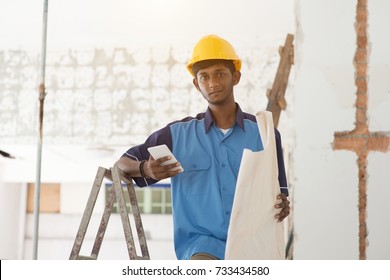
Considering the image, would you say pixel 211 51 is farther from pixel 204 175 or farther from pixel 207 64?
pixel 204 175

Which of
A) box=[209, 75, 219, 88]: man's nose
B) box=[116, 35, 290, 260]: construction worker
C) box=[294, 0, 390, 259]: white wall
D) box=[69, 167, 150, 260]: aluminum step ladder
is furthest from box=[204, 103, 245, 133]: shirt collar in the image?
box=[69, 167, 150, 260]: aluminum step ladder

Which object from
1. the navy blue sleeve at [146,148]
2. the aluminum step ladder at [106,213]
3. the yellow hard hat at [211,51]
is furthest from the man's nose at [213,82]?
the aluminum step ladder at [106,213]

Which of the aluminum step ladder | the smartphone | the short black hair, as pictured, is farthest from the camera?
the short black hair

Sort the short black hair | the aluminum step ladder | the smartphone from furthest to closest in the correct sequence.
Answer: the short black hair
the aluminum step ladder
the smartphone

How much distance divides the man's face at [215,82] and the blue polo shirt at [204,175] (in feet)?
0.37

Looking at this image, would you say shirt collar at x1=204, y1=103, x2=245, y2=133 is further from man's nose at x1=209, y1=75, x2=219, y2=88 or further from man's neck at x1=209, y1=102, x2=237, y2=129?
man's nose at x1=209, y1=75, x2=219, y2=88

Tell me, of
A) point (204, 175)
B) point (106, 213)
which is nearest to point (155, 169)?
point (204, 175)

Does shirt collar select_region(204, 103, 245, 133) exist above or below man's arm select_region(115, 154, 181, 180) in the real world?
above

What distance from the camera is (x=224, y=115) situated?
95.1 inches

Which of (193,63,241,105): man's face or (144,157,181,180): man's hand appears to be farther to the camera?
(193,63,241,105): man's face

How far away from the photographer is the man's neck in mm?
2406

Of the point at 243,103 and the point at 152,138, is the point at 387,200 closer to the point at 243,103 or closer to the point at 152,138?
the point at 152,138

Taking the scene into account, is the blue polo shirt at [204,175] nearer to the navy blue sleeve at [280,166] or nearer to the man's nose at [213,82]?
the navy blue sleeve at [280,166]

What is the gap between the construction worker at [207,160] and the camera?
2.20m
